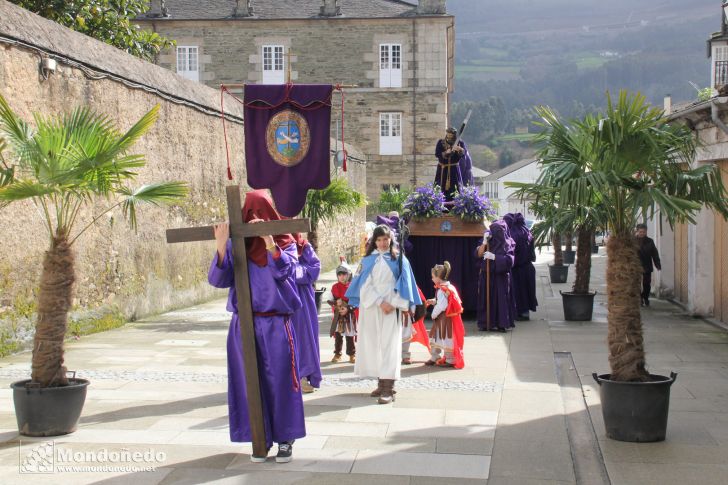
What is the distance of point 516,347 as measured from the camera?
41.3 feet

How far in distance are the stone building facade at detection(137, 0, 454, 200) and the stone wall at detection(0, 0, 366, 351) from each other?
23.2 meters

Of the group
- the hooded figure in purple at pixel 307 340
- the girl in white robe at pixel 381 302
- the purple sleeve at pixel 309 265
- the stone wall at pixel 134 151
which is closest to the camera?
the purple sleeve at pixel 309 265

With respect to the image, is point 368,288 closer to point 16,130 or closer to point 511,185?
point 511,185

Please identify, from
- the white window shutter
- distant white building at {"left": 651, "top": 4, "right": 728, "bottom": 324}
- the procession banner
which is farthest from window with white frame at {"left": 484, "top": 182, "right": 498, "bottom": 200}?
the procession banner

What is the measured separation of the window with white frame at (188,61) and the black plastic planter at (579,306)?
30468 mm

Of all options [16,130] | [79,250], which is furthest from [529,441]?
[79,250]

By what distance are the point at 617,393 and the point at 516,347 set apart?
550 centimetres

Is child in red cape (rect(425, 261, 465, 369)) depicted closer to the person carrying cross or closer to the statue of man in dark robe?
the person carrying cross

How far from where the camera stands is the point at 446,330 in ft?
35.1

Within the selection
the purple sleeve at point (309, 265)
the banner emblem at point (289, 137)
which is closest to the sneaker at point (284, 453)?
the purple sleeve at point (309, 265)

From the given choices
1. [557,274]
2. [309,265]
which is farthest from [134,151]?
[557,274]

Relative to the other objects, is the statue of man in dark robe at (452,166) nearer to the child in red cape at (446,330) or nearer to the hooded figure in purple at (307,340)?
the child in red cape at (446,330)

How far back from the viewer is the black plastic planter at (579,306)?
1595cm

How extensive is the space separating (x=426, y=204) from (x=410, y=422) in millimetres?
8109
